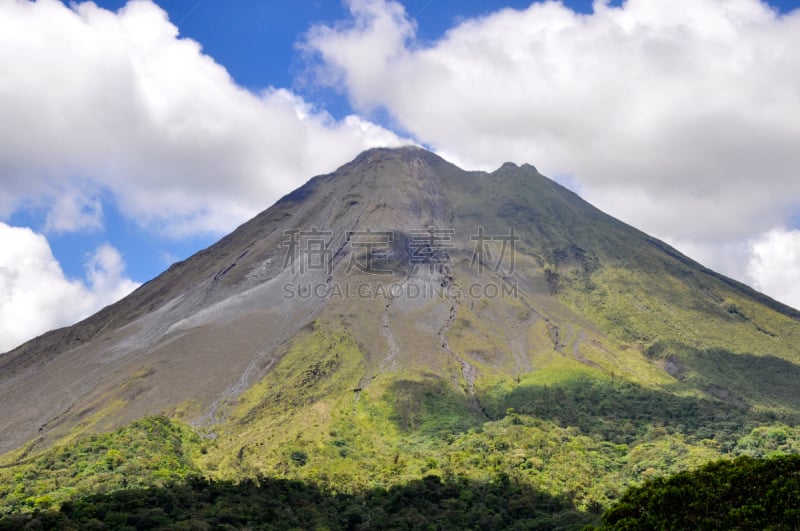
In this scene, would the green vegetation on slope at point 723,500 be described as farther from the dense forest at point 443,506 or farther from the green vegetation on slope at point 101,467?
the green vegetation on slope at point 101,467

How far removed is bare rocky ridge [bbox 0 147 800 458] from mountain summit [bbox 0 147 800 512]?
0.44 metres

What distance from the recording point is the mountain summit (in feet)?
249

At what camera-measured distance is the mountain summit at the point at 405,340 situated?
75.9 meters

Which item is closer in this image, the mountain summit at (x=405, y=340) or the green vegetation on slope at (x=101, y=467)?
the green vegetation on slope at (x=101, y=467)

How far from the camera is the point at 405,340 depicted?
308 ft

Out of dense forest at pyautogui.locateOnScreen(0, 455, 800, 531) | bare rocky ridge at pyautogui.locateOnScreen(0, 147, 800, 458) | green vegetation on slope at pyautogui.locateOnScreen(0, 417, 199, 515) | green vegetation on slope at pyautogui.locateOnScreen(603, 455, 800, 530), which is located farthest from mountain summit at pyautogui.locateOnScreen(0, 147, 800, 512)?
green vegetation on slope at pyautogui.locateOnScreen(603, 455, 800, 530)

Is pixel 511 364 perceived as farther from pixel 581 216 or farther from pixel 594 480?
pixel 581 216

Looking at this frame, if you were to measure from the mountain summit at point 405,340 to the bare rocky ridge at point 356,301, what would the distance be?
0.44m

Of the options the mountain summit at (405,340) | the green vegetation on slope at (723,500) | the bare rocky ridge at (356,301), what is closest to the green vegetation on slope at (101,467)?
the mountain summit at (405,340)

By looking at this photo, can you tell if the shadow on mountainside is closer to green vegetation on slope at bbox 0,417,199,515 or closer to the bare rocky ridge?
green vegetation on slope at bbox 0,417,199,515

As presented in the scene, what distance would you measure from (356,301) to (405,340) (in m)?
13.5

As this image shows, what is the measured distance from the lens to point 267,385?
270 ft

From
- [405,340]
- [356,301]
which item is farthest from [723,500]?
[356,301]

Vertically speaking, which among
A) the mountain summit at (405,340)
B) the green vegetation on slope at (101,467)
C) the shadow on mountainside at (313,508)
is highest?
the mountain summit at (405,340)
